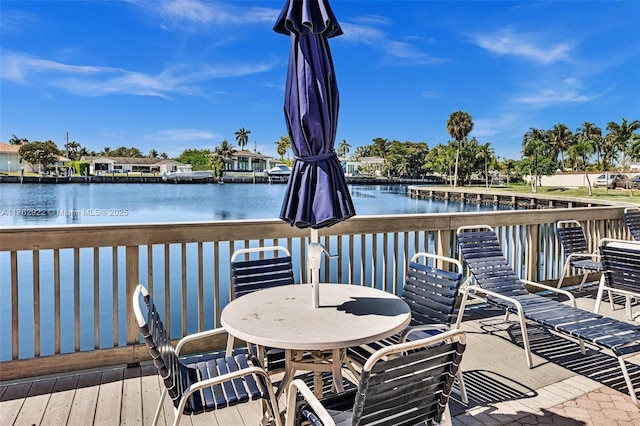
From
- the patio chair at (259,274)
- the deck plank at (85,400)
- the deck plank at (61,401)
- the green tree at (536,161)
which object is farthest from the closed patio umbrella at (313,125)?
the green tree at (536,161)

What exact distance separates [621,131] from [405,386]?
6158 cm

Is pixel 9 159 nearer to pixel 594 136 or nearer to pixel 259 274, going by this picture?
pixel 259 274

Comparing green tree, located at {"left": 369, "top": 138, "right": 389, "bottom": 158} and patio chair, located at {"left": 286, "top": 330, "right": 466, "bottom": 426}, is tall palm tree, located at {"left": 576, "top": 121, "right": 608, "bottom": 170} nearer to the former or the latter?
green tree, located at {"left": 369, "top": 138, "right": 389, "bottom": 158}

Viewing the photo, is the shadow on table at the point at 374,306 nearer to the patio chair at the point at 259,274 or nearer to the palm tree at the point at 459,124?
the patio chair at the point at 259,274

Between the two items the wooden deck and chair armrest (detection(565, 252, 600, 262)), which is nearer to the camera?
the wooden deck

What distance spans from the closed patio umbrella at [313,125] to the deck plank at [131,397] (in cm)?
130

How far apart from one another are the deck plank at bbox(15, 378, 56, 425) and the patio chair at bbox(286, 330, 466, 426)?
6.02 feet

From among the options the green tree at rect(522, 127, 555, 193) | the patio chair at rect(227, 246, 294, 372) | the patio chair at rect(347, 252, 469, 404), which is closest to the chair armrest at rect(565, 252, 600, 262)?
the patio chair at rect(347, 252, 469, 404)

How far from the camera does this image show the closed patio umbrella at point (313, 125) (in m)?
2.28

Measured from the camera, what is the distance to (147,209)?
83.9ft

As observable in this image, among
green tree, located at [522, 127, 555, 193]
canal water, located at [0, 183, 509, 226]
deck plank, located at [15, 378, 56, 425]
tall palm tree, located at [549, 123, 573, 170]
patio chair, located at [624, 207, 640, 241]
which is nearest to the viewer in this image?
deck plank, located at [15, 378, 56, 425]

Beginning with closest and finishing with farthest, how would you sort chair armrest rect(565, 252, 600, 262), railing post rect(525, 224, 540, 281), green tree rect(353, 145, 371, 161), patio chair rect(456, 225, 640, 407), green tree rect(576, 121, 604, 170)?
patio chair rect(456, 225, 640, 407) < railing post rect(525, 224, 540, 281) < chair armrest rect(565, 252, 600, 262) < green tree rect(576, 121, 604, 170) < green tree rect(353, 145, 371, 161)

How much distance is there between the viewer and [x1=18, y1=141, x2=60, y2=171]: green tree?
76.0 feet

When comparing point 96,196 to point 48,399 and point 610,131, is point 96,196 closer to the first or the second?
point 48,399
